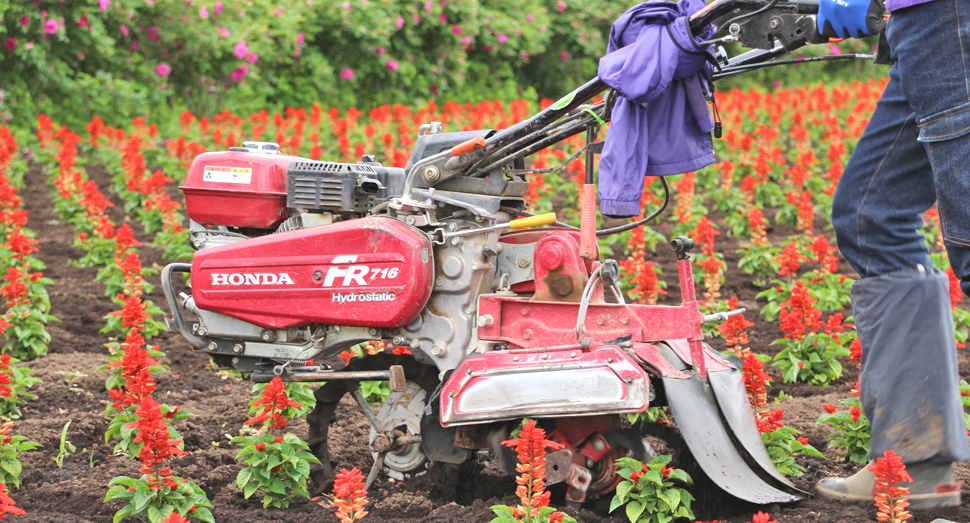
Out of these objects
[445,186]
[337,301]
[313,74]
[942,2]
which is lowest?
[337,301]

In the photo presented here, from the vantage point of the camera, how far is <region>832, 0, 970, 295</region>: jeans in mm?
2740

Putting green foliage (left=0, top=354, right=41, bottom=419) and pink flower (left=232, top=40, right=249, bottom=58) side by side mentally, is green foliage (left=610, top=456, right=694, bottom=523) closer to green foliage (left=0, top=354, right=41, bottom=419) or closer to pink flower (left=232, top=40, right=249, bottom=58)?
green foliage (left=0, top=354, right=41, bottom=419)

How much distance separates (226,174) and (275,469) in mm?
1220

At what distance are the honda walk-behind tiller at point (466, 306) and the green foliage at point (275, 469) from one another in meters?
0.22

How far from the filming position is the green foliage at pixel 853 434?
379 centimetres

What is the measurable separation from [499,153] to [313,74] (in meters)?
10.4

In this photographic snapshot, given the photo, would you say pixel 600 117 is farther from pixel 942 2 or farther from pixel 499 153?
pixel 942 2

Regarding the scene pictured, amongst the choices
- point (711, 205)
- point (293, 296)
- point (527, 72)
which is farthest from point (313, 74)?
point (293, 296)

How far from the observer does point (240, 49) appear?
12273mm

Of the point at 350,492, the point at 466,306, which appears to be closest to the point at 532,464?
the point at 350,492

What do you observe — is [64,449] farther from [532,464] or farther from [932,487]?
[932,487]

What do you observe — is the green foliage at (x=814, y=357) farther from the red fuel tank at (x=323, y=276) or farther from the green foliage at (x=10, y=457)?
the green foliage at (x=10, y=457)

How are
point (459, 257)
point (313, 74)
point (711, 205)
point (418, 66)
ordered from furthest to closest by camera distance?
point (418, 66), point (313, 74), point (711, 205), point (459, 257)

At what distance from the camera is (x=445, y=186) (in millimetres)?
3584
